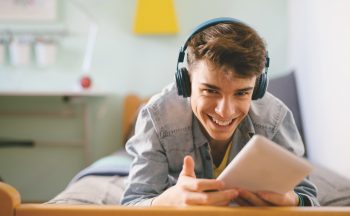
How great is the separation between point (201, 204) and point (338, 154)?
1194 millimetres

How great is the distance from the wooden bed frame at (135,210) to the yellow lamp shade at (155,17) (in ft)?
6.98

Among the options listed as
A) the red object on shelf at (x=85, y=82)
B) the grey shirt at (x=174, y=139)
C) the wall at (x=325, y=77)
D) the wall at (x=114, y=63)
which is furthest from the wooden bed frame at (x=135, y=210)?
the wall at (x=114, y=63)

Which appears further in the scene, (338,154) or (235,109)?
(338,154)

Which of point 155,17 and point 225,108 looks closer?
point 225,108

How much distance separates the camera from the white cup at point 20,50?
267 cm

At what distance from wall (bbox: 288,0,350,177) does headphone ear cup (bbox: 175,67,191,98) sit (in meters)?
0.85

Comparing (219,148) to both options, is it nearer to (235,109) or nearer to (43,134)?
(235,109)

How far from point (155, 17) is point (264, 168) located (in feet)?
6.98

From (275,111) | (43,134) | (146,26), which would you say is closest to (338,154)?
(275,111)

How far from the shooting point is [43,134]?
279 centimetres

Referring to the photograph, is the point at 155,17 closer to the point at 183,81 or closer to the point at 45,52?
the point at 45,52

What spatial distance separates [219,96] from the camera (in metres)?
0.93

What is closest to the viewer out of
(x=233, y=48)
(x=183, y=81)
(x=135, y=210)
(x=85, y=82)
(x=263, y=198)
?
(x=135, y=210)

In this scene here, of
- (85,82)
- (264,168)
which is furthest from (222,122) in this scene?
(85,82)
